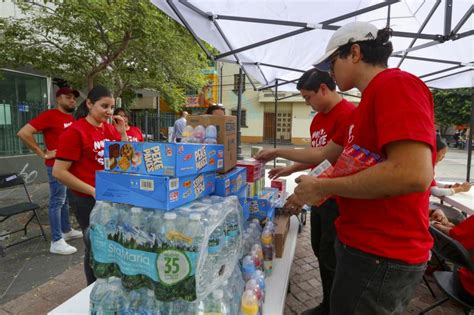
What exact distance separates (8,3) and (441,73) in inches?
383

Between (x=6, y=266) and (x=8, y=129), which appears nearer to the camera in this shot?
(x=6, y=266)

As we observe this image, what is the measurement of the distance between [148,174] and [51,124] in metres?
→ 3.11

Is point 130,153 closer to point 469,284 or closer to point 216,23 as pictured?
point 469,284

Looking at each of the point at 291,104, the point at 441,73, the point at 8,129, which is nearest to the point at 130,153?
the point at 441,73


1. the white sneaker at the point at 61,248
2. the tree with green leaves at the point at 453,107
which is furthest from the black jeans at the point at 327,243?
the tree with green leaves at the point at 453,107

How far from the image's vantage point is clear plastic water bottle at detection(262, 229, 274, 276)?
6.09 ft

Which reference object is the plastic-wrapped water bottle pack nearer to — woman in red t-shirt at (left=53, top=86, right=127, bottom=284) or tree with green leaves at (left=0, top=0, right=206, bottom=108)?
woman in red t-shirt at (left=53, top=86, right=127, bottom=284)

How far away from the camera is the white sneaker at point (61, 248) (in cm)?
364

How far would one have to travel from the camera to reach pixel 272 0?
295 cm

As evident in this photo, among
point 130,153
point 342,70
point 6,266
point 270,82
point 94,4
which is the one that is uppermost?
point 94,4

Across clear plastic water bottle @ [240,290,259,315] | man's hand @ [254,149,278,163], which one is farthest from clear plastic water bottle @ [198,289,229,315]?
man's hand @ [254,149,278,163]

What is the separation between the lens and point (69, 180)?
6.59ft

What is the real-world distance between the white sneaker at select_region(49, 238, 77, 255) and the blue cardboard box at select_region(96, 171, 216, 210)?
114 inches

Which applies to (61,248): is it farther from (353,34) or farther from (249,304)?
(353,34)
